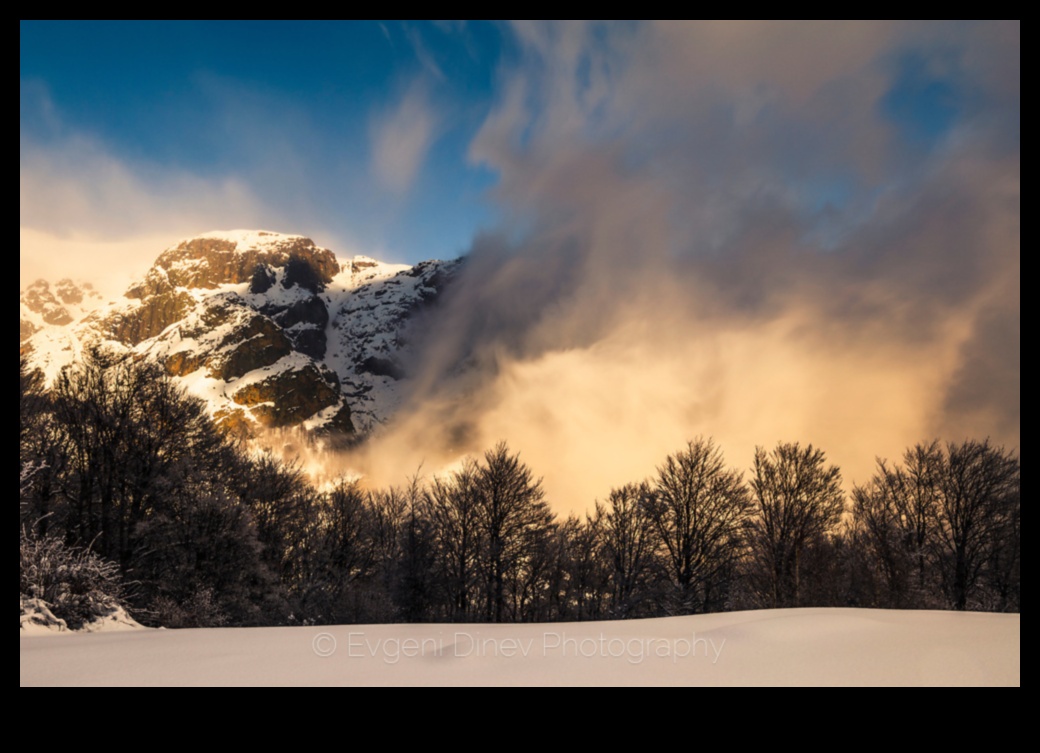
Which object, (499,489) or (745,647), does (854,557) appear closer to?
(499,489)

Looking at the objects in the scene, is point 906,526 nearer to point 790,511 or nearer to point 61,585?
point 790,511

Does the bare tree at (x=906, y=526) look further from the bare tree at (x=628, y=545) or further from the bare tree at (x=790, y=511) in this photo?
the bare tree at (x=628, y=545)

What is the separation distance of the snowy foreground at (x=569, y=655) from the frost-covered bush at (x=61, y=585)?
161 inches

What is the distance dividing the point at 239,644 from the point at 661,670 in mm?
3347

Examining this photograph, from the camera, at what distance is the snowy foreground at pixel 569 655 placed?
3217mm

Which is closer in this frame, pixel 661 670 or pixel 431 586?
pixel 661 670

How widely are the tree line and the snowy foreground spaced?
15.4 metres

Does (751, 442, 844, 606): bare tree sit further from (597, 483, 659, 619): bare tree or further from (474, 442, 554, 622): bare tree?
(474, 442, 554, 622): bare tree

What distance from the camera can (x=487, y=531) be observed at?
3378cm

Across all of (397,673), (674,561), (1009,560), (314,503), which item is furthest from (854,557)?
(397,673)

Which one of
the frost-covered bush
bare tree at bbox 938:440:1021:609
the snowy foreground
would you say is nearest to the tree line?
bare tree at bbox 938:440:1021:609

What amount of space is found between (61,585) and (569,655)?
8.75 m

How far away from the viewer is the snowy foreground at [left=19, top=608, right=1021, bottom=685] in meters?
3.22

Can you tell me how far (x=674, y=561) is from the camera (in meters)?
32.2
